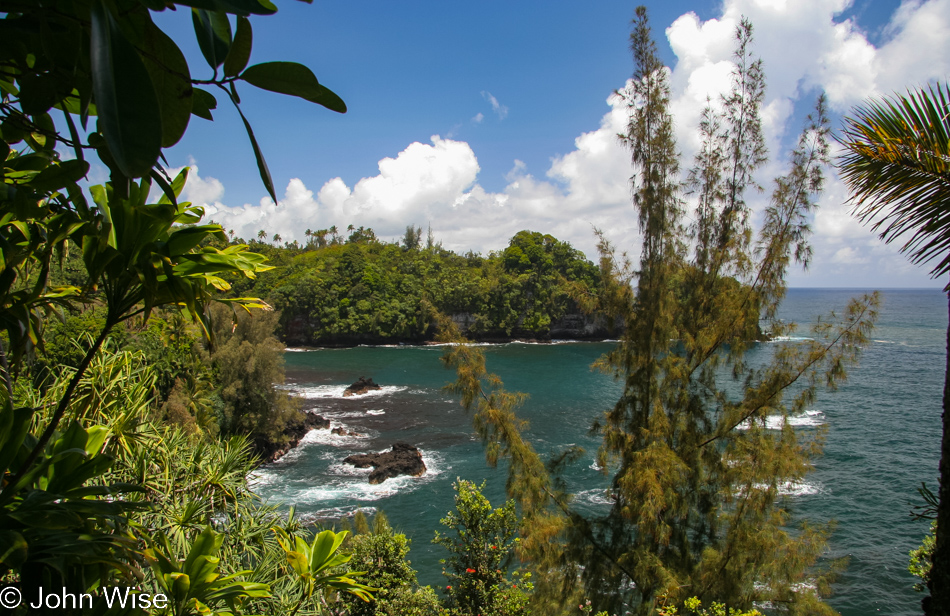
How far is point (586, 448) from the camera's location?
13.9m

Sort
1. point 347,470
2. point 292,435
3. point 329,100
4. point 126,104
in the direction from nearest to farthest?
point 126,104 < point 329,100 < point 347,470 < point 292,435

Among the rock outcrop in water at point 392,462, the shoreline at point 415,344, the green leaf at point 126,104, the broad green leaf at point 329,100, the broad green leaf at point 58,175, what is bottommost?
the rock outcrop in water at point 392,462

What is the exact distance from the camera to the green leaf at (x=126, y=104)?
375 millimetres

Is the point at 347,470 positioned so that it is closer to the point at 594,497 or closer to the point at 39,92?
the point at 594,497

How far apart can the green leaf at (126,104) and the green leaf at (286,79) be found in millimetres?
210

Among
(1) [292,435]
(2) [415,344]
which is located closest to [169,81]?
(1) [292,435]

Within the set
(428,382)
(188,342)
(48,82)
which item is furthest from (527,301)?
(48,82)

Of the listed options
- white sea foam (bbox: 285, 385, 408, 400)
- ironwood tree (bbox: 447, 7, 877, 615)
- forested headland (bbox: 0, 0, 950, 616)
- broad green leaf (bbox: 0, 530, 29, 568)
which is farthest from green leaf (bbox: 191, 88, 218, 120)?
white sea foam (bbox: 285, 385, 408, 400)

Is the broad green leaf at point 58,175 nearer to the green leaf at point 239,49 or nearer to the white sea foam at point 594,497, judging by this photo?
the green leaf at point 239,49

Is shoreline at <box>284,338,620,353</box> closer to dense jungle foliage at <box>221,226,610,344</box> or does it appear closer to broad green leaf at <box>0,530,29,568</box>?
dense jungle foliage at <box>221,226,610,344</box>

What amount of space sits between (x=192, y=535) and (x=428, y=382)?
838 inches

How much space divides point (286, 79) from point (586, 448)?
1429 cm

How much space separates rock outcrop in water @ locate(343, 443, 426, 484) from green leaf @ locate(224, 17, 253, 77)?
1355 centimetres

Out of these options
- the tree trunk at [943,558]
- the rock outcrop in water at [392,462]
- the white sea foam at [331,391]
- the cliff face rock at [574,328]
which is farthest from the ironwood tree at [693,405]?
the cliff face rock at [574,328]
